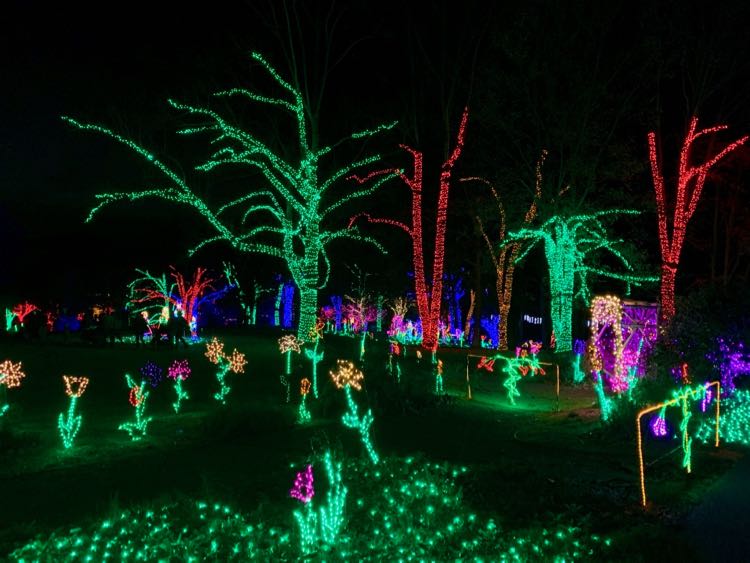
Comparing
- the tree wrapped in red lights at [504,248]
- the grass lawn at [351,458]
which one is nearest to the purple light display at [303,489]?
the grass lawn at [351,458]

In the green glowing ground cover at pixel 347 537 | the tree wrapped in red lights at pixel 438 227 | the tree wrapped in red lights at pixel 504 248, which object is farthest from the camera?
the tree wrapped in red lights at pixel 438 227

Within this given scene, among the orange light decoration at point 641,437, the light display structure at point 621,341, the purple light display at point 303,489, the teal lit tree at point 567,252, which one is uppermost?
the teal lit tree at point 567,252

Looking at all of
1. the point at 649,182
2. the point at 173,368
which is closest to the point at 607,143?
the point at 649,182

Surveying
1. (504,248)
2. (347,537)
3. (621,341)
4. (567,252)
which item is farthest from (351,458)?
(504,248)

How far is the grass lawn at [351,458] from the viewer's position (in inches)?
270

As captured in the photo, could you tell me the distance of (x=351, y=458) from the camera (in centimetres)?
916

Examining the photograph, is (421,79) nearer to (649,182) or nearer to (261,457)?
(649,182)

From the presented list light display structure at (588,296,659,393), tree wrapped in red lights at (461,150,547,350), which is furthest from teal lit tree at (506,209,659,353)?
light display structure at (588,296,659,393)

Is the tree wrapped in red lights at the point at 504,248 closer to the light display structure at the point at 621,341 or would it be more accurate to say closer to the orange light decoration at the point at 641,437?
the light display structure at the point at 621,341

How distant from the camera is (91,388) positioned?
17188mm

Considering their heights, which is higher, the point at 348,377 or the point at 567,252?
the point at 567,252

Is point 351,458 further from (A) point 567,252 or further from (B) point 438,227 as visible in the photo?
(B) point 438,227

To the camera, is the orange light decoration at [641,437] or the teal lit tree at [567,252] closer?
the orange light decoration at [641,437]

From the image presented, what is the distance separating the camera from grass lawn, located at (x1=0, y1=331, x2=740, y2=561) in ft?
22.5
